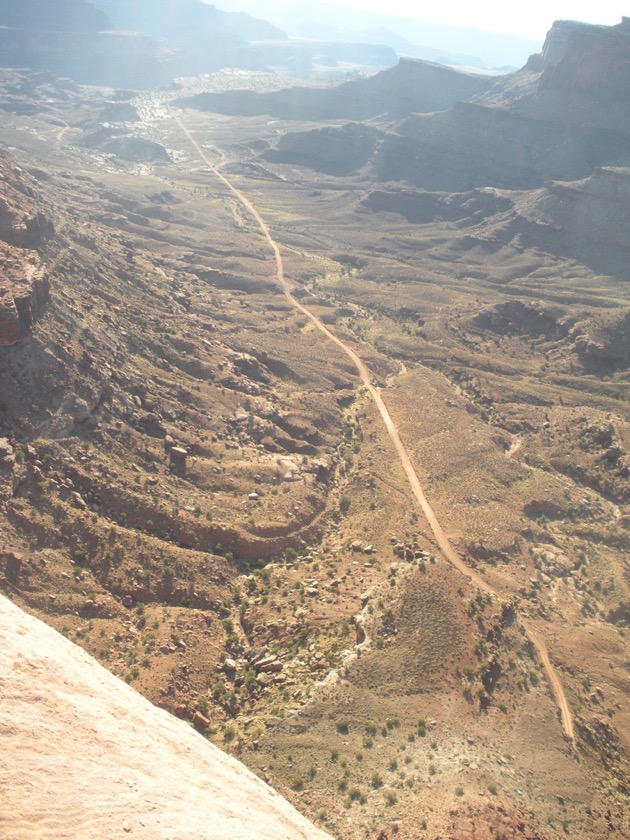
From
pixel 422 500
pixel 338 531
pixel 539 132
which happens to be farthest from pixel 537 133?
pixel 338 531

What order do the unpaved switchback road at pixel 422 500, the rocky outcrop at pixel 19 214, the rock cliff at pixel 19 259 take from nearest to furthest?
the unpaved switchback road at pixel 422 500, the rock cliff at pixel 19 259, the rocky outcrop at pixel 19 214

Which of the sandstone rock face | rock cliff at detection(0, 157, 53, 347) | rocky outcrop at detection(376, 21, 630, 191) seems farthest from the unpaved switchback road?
rocky outcrop at detection(376, 21, 630, 191)

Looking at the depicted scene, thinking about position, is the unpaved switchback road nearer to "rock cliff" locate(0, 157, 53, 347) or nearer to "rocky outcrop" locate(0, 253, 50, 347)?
"rocky outcrop" locate(0, 253, 50, 347)

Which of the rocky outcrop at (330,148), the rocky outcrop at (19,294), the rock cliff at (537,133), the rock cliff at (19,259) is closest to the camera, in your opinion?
the rocky outcrop at (19,294)

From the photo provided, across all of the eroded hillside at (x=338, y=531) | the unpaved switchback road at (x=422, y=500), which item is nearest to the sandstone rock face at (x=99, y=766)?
the eroded hillside at (x=338, y=531)

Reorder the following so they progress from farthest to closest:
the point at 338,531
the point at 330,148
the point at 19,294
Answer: the point at 330,148
the point at 338,531
the point at 19,294

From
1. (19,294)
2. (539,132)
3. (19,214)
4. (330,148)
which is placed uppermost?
(539,132)

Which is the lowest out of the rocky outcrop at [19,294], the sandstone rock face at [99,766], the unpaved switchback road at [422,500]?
the unpaved switchback road at [422,500]

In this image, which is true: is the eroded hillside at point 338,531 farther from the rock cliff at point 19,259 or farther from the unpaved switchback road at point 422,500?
the rock cliff at point 19,259

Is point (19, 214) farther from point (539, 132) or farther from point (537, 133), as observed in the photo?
point (539, 132)
